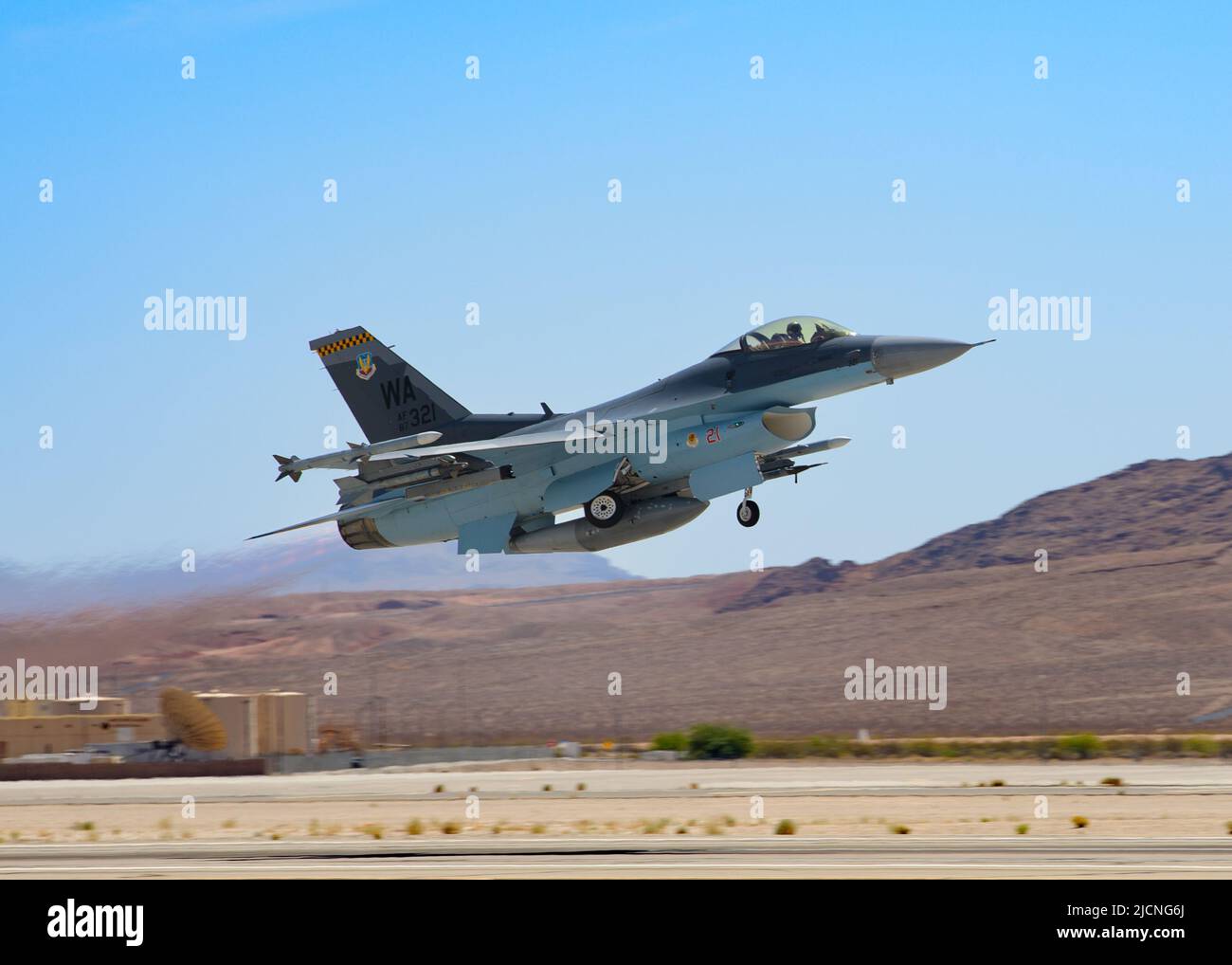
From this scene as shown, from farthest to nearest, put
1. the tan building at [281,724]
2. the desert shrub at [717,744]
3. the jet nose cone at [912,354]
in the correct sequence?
the tan building at [281,724], the desert shrub at [717,744], the jet nose cone at [912,354]

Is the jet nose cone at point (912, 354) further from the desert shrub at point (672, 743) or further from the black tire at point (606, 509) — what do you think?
the desert shrub at point (672, 743)

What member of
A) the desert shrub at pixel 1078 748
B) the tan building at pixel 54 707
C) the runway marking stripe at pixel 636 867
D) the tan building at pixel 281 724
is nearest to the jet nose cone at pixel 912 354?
the runway marking stripe at pixel 636 867

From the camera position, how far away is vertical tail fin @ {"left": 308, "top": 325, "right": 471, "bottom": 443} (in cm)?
3381

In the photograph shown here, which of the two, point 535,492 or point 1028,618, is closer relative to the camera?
point 535,492

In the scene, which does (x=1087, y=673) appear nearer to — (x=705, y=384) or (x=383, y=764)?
(x=383, y=764)

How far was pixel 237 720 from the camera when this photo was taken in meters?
57.0

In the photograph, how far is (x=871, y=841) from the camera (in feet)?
75.7

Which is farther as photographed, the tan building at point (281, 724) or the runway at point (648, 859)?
the tan building at point (281, 724)

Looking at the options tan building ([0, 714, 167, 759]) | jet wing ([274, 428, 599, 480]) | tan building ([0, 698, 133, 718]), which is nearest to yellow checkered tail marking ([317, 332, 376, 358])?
jet wing ([274, 428, 599, 480])

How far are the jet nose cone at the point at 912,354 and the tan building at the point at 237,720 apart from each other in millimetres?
36237

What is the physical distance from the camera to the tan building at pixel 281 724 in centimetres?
5791

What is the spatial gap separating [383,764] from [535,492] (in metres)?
26.3
